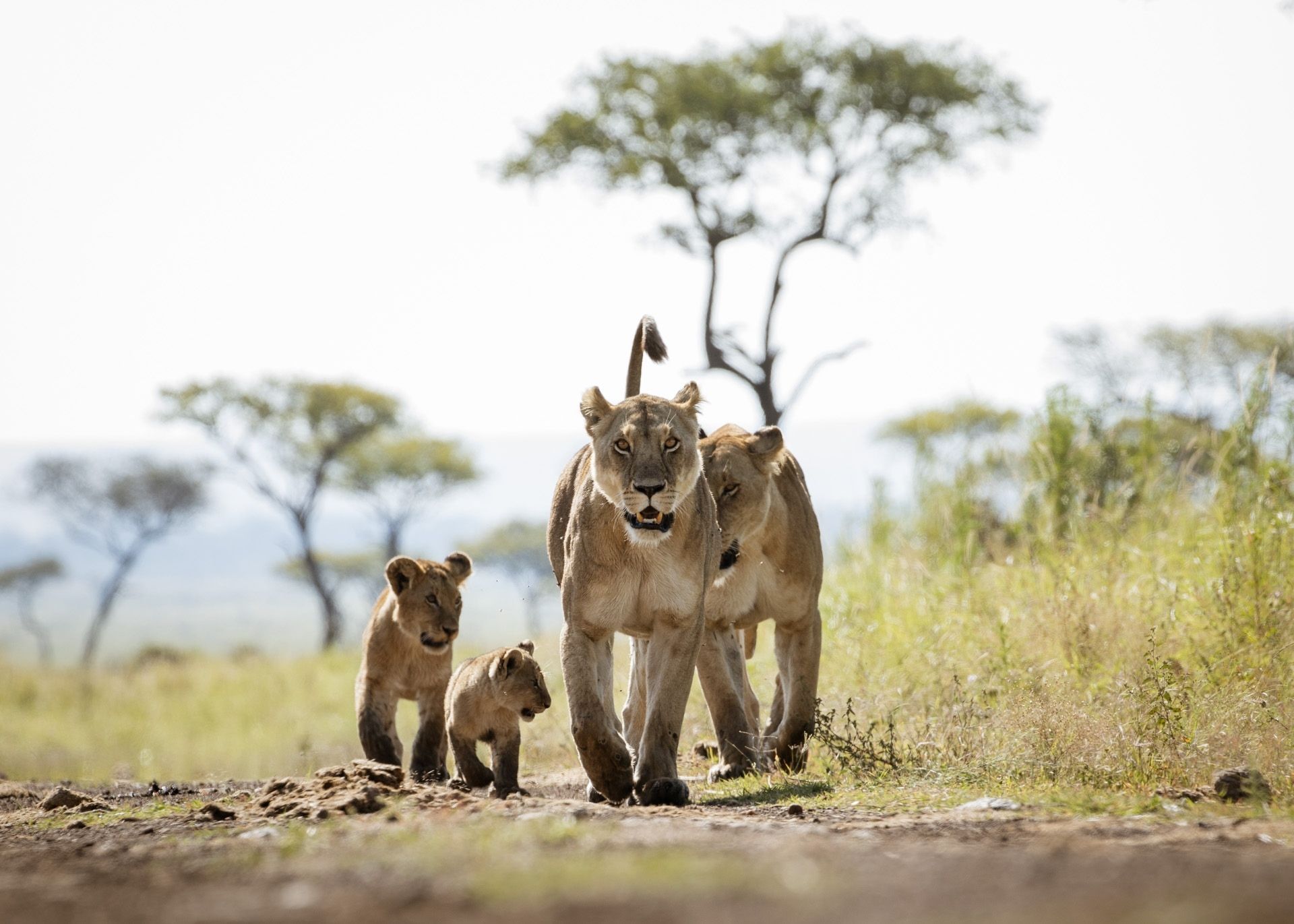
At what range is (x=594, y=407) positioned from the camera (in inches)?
243

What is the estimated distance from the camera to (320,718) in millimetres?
17125

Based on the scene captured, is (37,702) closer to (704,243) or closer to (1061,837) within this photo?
(704,243)

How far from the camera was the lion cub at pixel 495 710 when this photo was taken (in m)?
6.59

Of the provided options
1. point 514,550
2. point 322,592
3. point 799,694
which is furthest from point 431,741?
point 514,550

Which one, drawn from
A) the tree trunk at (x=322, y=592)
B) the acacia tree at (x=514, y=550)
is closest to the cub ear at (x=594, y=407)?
the tree trunk at (x=322, y=592)

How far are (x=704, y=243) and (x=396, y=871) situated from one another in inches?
766

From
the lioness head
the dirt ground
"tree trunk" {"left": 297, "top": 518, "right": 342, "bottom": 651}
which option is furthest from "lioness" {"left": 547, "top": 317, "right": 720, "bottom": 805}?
"tree trunk" {"left": 297, "top": 518, "right": 342, "bottom": 651}

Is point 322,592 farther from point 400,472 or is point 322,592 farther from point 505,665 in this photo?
point 505,665

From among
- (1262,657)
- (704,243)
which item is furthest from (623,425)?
(704,243)

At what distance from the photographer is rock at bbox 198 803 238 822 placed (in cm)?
547

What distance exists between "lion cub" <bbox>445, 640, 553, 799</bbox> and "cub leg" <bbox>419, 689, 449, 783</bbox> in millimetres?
457

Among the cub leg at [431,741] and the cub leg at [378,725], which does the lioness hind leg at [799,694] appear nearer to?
the cub leg at [431,741]

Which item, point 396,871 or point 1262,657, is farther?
point 1262,657

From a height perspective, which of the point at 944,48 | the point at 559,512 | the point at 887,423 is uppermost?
the point at 944,48
